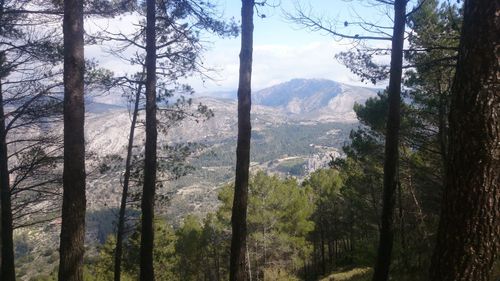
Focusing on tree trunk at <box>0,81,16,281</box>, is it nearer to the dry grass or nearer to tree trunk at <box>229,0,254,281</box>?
tree trunk at <box>229,0,254,281</box>

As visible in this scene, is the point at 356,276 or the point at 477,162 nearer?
the point at 477,162

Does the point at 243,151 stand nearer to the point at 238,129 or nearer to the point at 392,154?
the point at 238,129

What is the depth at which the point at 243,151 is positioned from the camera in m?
5.88

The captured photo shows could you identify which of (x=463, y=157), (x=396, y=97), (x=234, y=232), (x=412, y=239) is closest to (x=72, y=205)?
(x=234, y=232)

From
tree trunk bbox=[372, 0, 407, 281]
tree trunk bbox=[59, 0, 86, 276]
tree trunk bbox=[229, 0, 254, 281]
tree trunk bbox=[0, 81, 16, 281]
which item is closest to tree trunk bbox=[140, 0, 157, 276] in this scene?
tree trunk bbox=[229, 0, 254, 281]

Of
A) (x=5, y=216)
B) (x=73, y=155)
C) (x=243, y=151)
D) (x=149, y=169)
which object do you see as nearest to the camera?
(x=73, y=155)

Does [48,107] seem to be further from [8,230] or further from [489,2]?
[489,2]

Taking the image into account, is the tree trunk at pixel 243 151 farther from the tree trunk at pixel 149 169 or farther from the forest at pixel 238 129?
the tree trunk at pixel 149 169

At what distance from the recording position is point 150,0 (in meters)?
7.51

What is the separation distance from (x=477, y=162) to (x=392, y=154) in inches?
150

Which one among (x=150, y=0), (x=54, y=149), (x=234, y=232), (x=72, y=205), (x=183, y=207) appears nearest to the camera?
(x=72, y=205)

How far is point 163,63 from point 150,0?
2107mm

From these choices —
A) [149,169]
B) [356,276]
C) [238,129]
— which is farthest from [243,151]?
[356,276]

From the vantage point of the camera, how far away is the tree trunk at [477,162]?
264cm
